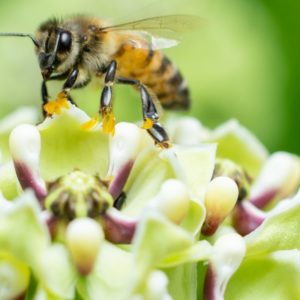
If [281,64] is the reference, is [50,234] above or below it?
above

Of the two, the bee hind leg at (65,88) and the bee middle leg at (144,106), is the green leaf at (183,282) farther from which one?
the bee hind leg at (65,88)

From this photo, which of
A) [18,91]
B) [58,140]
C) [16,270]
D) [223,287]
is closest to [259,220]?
[223,287]

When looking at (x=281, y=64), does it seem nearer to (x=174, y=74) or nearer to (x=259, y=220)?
(x=174, y=74)

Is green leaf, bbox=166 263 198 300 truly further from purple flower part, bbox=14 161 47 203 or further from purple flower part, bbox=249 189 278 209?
purple flower part, bbox=249 189 278 209

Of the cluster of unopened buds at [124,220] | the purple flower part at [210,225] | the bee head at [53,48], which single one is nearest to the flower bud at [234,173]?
the cluster of unopened buds at [124,220]

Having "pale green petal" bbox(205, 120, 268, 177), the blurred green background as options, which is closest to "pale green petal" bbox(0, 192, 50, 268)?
"pale green petal" bbox(205, 120, 268, 177)

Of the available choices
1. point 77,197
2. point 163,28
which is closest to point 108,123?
point 77,197

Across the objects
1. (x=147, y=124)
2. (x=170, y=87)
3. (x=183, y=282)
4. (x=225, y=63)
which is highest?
(x=147, y=124)

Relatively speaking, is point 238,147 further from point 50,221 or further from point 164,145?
point 50,221
